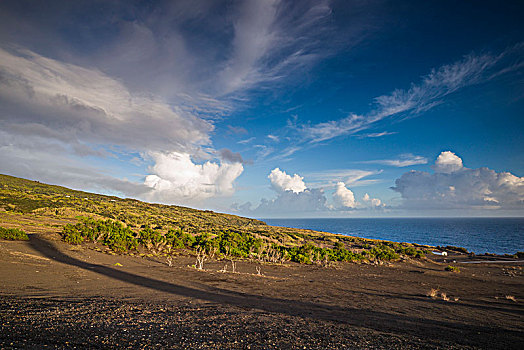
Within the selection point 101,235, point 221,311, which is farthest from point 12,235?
point 221,311

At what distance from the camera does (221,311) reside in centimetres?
809

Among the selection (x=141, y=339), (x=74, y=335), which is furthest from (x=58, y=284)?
(x=141, y=339)

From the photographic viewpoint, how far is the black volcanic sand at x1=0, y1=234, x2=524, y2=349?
552 centimetres

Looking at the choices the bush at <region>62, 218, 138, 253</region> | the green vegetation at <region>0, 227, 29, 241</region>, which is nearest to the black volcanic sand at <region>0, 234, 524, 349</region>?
the green vegetation at <region>0, 227, 29, 241</region>

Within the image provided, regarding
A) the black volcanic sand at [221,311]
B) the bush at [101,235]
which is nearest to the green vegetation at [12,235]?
the bush at [101,235]

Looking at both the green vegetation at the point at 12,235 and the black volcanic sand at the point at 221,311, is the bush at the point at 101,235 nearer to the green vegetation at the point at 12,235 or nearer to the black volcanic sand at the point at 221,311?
the green vegetation at the point at 12,235

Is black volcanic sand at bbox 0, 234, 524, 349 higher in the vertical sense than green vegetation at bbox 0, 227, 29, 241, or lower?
lower

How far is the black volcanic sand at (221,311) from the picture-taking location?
5.52 meters

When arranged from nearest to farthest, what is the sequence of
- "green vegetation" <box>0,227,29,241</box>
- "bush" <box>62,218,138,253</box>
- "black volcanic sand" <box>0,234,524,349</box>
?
1. "black volcanic sand" <box>0,234,524,349</box>
2. "green vegetation" <box>0,227,29,241</box>
3. "bush" <box>62,218,138,253</box>

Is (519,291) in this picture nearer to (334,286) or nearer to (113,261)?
(334,286)

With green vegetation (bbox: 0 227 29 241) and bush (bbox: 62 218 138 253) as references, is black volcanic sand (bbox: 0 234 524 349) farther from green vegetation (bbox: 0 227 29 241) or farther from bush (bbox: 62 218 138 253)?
bush (bbox: 62 218 138 253)

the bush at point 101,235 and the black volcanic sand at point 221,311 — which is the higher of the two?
the bush at point 101,235

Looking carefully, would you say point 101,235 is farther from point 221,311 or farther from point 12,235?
point 221,311

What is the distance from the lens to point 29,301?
7.16 metres
